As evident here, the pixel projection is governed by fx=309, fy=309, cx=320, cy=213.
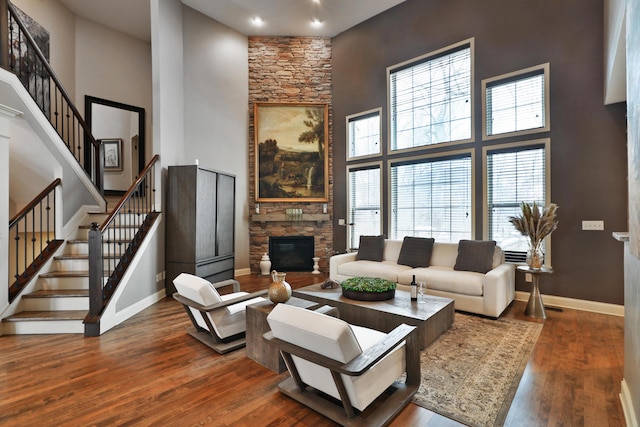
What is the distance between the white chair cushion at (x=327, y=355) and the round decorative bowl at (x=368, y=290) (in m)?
1.30

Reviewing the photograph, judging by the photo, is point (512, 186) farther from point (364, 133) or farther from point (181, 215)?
point (181, 215)

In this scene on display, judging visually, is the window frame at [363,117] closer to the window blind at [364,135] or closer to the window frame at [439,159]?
the window blind at [364,135]

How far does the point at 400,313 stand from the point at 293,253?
14.0 feet

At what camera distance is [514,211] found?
474 cm

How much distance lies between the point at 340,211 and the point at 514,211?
339cm

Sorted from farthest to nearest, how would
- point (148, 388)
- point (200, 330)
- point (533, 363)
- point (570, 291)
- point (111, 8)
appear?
1. point (111, 8)
2. point (570, 291)
3. point (200, 330)
4. point (533, 363)
5. point (148, 388)

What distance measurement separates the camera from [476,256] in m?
4.41

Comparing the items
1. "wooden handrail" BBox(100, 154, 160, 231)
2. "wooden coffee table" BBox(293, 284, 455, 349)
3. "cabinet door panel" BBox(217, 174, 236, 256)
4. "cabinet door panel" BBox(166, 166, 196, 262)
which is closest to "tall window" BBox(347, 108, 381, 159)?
"cabinet door panel" BBox(217, 174, 236, 256)

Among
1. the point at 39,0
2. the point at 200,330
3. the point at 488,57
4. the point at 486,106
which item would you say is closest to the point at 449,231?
the point at 486,106

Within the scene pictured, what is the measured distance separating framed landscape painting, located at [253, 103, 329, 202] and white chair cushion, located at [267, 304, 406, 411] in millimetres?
5121

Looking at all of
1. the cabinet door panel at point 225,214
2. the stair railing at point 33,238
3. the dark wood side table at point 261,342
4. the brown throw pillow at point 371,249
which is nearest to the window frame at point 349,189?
the brown throw pillow at point 371,249

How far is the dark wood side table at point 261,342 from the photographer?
8.58ft

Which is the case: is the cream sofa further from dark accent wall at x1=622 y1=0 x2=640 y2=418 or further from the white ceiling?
the white ceiling

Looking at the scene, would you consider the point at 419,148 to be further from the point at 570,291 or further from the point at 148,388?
the point at 148,388
